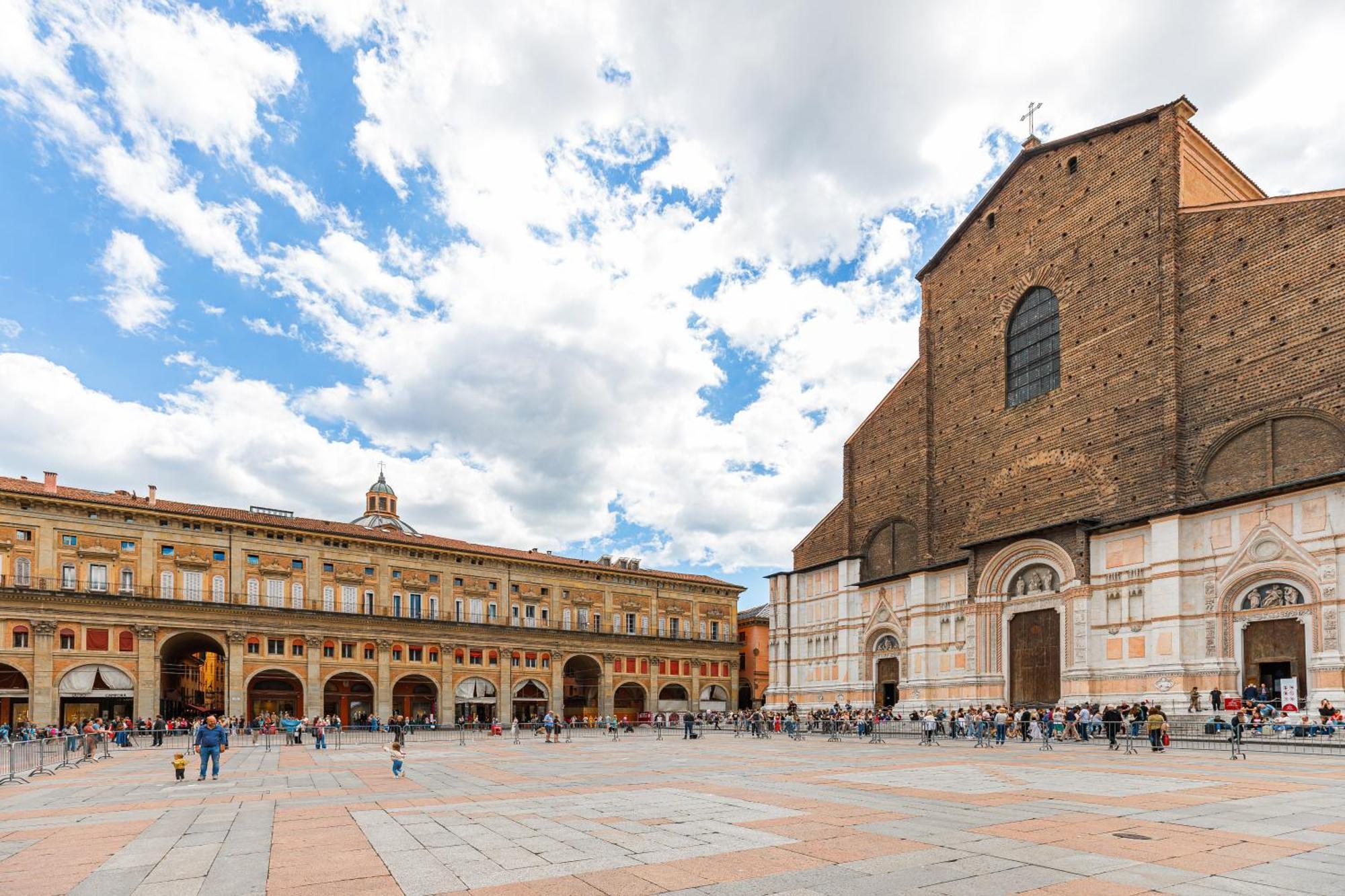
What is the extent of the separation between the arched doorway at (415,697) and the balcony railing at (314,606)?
169 inches

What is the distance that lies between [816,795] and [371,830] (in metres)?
6.65

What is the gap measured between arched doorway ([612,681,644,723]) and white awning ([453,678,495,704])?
400 inches

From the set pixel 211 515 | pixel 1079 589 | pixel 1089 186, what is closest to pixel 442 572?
pixel 211 515

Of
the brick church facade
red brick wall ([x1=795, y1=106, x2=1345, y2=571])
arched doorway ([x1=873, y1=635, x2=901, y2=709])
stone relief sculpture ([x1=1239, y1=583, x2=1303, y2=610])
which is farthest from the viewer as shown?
arched doorway ([x1=873, y1=635, x2=901, y2=709])

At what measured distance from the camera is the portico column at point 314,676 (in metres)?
51.1

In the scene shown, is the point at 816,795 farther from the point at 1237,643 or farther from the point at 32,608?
the point at 32,608

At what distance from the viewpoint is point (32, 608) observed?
44.0 m

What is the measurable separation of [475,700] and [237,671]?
48.1ft

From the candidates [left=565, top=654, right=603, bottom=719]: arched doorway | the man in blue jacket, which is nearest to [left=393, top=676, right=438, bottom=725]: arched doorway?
[left=565, top=654, right=603, bottom=719]: arched doorway

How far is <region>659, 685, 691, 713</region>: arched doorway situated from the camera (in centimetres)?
6638

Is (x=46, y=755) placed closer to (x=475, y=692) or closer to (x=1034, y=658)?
(x=1034, y=658)

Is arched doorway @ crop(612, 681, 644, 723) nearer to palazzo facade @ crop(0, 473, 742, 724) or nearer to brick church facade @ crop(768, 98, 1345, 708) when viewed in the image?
palazzo facade @ crop(0, 473, 742, 724)

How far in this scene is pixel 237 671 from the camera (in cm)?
4928

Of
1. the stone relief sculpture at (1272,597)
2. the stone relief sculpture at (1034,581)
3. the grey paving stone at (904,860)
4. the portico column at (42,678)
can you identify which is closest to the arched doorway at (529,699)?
the portico column at (42,678)
